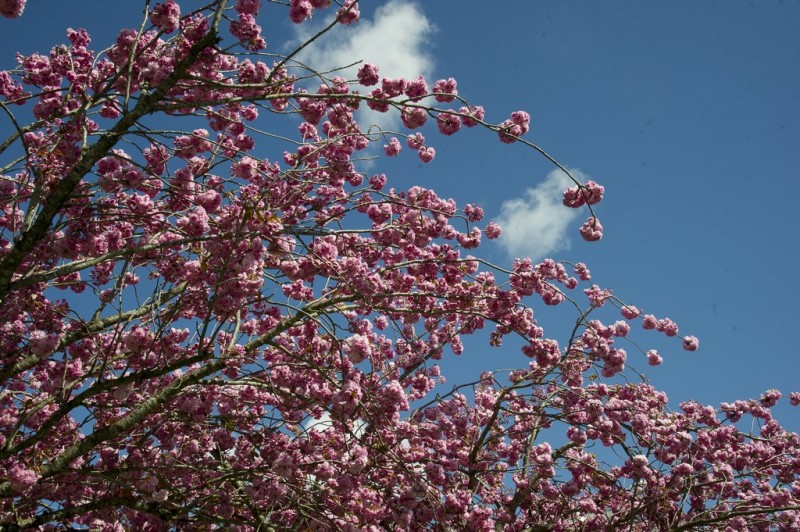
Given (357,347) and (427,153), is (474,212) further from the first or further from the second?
(357,347)

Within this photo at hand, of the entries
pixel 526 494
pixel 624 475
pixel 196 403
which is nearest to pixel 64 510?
pixel 196 403

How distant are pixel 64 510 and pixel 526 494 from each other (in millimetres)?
5864

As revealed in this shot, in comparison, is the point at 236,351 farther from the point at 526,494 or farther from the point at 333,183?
the point at 526,494

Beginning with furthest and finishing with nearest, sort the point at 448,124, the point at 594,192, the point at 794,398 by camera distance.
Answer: the point at 794,398, the point at 594,192, the point at 448,124

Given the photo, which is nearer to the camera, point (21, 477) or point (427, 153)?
point (21, 477)

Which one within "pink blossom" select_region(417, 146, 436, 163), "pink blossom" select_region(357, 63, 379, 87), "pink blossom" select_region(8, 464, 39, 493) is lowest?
"pink blossom" select_region(8, 464, 39, 493)

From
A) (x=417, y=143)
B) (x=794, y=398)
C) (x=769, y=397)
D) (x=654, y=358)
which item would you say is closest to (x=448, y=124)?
(x=417, y=143)

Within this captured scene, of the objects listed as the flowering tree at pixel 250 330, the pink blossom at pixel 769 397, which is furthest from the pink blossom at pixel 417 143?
the pink blossom at pixel 769 397

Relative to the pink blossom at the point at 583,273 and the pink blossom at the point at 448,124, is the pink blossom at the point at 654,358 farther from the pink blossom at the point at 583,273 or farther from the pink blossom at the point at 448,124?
the pink blossom at the point at 448,124

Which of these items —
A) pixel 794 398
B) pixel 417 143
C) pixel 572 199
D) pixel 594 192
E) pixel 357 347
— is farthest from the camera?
pixel 794 398

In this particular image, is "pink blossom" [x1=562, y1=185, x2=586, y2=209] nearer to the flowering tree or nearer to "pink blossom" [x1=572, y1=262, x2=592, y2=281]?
the flowering tree

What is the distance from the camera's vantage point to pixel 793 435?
974 centimetres

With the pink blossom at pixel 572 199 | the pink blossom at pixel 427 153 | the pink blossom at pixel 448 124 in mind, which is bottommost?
the pink blossom at pixel 448 124

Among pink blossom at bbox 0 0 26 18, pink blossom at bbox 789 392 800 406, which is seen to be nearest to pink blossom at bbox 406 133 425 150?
pink blossom at bbox 0 0 26 18
